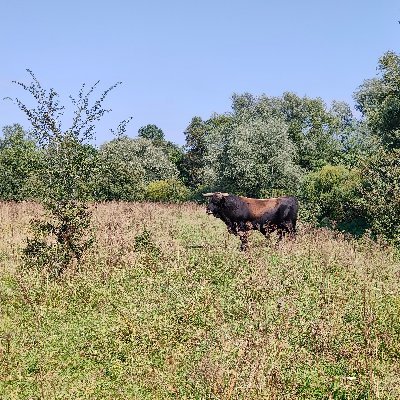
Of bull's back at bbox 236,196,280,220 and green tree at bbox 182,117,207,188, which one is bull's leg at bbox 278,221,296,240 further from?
green tree at bbox 182,117,207,188

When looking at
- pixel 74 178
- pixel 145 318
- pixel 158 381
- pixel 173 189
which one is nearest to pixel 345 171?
pixel 173 189

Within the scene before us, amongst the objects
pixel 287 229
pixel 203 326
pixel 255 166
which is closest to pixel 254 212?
pixel 287 229

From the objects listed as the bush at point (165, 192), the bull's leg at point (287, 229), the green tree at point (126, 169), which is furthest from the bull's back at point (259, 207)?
the bush at point (165, 192)

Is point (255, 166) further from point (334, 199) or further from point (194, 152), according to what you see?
point (194, 152)

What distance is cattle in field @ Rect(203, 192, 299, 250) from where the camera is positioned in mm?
15977

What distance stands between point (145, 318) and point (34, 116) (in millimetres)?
6335

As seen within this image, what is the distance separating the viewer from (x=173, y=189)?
37.6 m

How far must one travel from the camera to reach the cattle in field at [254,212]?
52.4 ft

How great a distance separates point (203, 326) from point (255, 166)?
24.4m

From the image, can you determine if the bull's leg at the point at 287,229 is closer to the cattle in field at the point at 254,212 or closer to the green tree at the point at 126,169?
the cattle in field at the point at 254,212

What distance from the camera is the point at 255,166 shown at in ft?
104

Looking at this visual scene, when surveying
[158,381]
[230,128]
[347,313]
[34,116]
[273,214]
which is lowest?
[158,381]

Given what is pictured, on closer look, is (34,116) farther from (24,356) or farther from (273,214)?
(273,214)

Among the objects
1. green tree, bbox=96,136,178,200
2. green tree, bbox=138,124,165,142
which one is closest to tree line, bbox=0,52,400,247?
green tree, bbox=96,136,178,200
